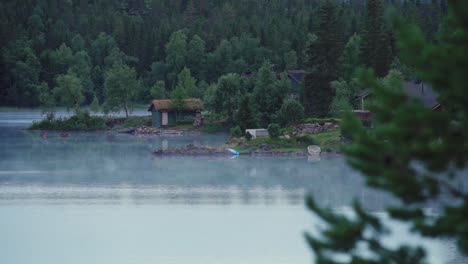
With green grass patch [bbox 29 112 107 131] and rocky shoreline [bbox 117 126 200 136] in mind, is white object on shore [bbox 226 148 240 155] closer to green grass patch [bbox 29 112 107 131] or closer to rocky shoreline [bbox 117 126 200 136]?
rocky shoreline [bbox 117 126 200 136]

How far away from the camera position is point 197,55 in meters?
89.1

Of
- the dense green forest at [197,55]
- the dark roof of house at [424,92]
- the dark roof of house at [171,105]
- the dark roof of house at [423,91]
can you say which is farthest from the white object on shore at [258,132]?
the dark roof of house at [171,105]

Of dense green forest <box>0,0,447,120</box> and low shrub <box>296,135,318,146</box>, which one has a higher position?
dense green forest <box>0,0,447,120</box>

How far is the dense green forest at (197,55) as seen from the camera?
62375mm

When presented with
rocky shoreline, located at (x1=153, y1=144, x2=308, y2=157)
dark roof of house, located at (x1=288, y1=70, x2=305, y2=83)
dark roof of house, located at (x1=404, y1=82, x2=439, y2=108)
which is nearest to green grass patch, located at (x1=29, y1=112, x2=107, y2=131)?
dark roof of house, located at (x1=288, y1=70, x2=305, y2=83)

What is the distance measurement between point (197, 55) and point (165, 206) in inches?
2343

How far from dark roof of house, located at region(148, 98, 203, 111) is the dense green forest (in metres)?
0.99

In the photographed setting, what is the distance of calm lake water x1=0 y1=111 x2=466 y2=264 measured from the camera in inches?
919

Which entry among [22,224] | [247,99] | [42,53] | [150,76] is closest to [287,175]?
[22,224]

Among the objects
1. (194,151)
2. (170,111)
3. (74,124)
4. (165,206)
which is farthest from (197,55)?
(165,206)

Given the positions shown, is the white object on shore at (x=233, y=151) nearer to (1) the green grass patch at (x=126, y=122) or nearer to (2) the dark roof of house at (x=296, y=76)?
(1) the green grass patch at (x=126, y=122)

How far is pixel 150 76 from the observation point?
93.3 metres

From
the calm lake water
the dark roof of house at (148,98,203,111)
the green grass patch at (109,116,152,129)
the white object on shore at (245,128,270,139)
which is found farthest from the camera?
the green grass patch at (109,116,152,129)

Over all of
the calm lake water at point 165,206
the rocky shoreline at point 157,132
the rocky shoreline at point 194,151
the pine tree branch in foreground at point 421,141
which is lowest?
the rocky shoreline at point 157,132
